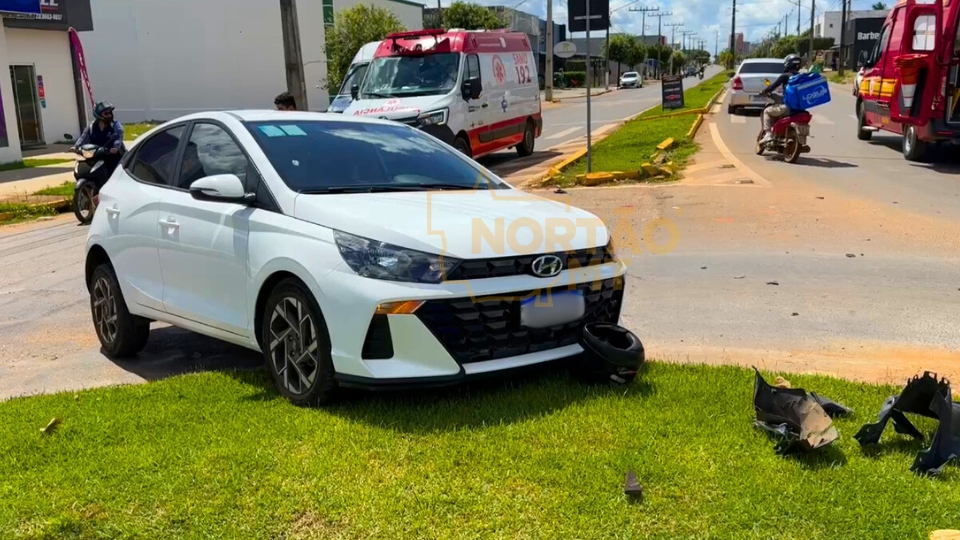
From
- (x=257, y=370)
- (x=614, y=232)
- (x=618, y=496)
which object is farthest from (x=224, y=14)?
(x=618, y=496)

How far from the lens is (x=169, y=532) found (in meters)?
3.29

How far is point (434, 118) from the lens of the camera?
14797 millimetres

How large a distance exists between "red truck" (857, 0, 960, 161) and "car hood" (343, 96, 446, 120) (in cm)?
798

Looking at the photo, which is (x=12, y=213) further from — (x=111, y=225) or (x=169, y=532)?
(x=169, y=532)

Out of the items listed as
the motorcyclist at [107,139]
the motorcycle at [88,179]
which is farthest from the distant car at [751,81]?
the motorcycle at [88,179]

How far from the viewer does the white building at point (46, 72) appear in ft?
85.1

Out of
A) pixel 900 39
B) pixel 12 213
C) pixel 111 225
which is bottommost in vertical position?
pixel 12 213

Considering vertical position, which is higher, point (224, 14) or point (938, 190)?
point (224, 14)

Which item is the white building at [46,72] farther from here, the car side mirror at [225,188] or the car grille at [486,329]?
the car grille at [486,329]

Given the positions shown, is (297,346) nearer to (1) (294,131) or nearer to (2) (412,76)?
(1) (294,131)

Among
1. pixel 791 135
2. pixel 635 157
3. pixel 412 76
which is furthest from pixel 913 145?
pixel 412 76

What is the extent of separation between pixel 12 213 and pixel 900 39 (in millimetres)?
15808

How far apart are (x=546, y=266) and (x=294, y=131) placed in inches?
79.1

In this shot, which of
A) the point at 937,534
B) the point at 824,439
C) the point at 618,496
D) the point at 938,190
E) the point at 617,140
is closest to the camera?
the point at 937,534
